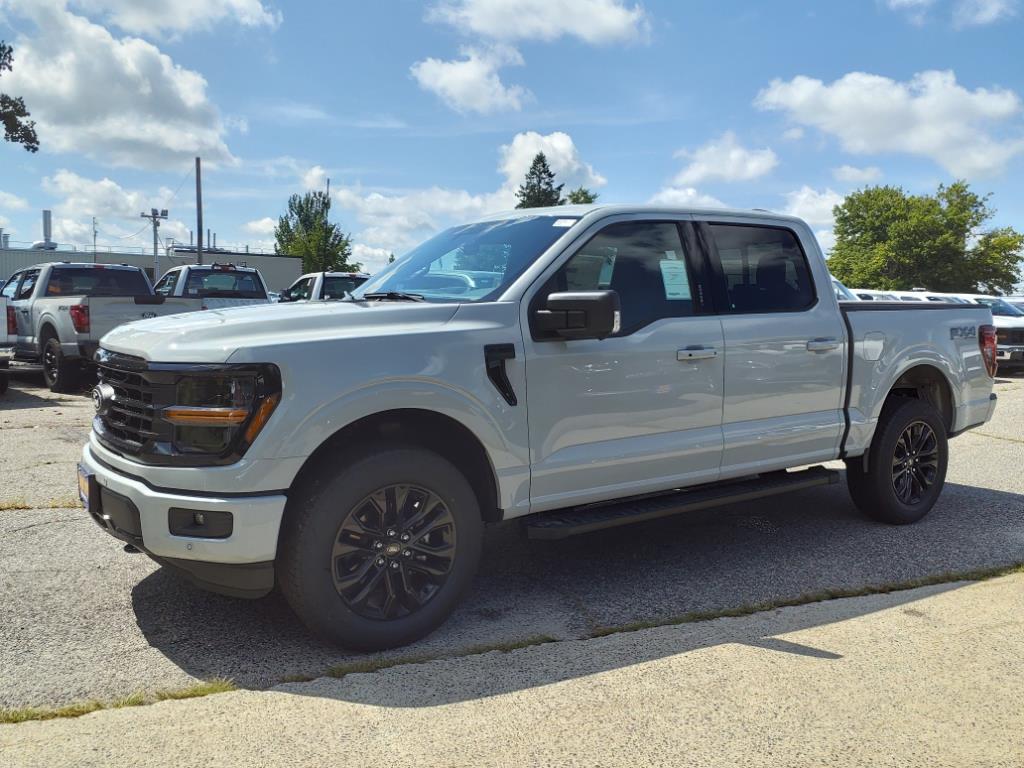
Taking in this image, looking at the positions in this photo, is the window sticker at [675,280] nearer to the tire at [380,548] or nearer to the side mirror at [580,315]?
the side mirror at [580,315]

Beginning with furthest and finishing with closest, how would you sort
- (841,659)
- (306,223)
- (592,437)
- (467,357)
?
(306,223), (592,437), (467,357), (841,659)

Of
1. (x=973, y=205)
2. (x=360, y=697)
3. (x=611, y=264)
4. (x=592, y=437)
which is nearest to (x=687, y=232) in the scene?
(x=611, y=264)

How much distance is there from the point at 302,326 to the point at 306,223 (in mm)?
74478

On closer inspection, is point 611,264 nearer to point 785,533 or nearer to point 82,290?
point 785,533

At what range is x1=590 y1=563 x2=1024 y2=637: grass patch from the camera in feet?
12.8

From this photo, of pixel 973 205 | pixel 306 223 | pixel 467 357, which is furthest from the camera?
pixel 306 223

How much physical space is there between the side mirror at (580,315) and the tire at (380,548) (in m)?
0.76

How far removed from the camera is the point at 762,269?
5.07 meters

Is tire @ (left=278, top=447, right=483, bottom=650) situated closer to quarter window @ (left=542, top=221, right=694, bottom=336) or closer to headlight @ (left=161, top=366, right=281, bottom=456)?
headlight @ (left=161, top=366, right=281, bottom=456)

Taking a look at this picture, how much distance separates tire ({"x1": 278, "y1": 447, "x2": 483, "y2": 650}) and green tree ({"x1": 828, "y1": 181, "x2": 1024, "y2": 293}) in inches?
2405

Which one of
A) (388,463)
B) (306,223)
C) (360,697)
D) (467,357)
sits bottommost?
(360,697)

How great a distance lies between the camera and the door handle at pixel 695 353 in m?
4.39

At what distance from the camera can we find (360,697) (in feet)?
10.3

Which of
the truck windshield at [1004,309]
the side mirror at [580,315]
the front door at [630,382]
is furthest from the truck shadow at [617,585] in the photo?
the truck windshield at [1004,309]
